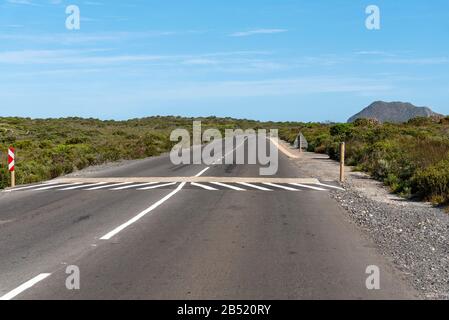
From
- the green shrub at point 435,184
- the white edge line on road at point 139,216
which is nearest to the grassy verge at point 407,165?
the green shrub at point 435,184

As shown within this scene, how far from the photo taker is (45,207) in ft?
44.1

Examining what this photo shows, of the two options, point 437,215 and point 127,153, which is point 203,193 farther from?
point 127,153

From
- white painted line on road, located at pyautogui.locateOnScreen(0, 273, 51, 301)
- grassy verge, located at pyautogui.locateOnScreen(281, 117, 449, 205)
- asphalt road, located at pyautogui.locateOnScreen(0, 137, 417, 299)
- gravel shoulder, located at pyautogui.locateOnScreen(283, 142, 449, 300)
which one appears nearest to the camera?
white painted line on road, located at pyautogui.locateOnScreen(0, 273, 51, 301)

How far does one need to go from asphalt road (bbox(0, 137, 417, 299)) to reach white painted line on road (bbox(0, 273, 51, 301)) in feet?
0.04

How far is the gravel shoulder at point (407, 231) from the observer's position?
7257 millimetres

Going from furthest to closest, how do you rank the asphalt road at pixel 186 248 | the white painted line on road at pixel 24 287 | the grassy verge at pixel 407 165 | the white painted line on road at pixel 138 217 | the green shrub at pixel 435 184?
1. the grassy verge at pixel 407 165
2. the green shrub at pixel 435 184
3. the white painted line on road at pixel 138 217
4. the asphalt road at pixel 186 248
5. the white painted line on road at pixel 24 287

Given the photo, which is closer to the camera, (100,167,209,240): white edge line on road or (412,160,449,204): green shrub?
(100,167,209,240): white edge line on road

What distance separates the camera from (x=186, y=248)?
8.70 metres

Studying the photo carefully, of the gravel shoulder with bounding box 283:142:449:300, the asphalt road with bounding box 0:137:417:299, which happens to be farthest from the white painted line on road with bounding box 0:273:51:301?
the gravel shoulder with bounding box 283:142:449:300

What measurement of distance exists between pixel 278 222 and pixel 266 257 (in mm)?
3190

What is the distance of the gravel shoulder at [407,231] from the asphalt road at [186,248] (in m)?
0.30

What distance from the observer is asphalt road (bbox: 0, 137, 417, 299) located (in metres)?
6.49

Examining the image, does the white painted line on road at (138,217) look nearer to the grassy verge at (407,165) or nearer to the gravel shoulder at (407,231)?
the gravel shoulder at (407,231)

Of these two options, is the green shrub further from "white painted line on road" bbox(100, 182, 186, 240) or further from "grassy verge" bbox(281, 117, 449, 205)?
"white painted line on road" bbox(100, 182, 186, 240)
